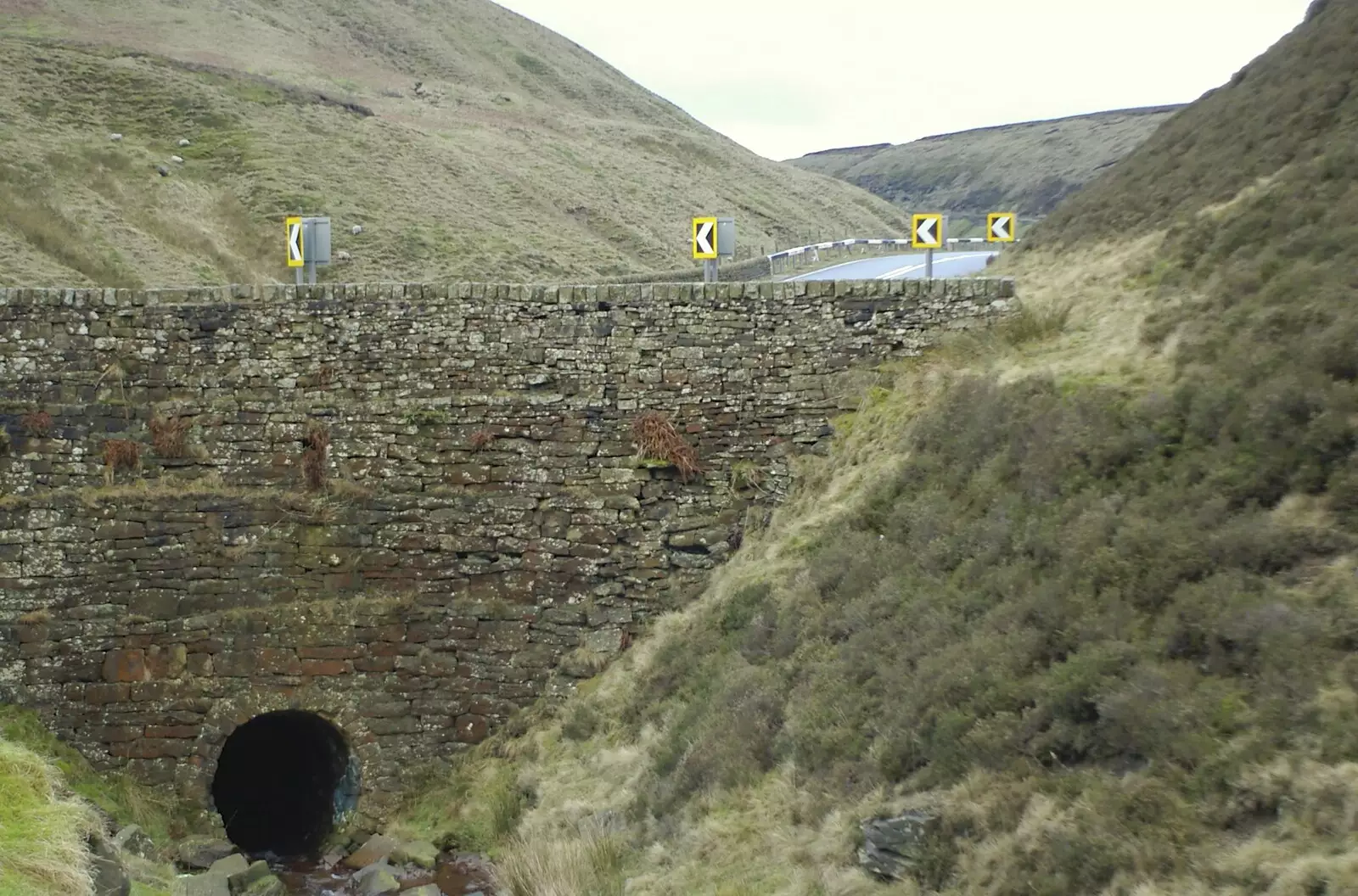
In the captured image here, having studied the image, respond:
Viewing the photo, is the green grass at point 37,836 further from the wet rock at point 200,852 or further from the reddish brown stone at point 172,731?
the reddish brown stone at point 172,731

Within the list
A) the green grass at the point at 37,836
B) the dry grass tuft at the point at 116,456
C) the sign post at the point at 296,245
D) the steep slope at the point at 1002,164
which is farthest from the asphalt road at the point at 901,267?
the steep slope at the point at 1002,164

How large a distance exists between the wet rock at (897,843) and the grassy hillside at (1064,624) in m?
0.12

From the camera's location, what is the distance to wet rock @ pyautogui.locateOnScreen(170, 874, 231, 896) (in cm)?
1268

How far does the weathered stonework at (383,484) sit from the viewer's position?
17.3 meters

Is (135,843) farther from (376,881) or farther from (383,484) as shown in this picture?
(383,484)

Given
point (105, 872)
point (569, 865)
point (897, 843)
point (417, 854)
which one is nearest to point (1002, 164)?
point (417, 854)

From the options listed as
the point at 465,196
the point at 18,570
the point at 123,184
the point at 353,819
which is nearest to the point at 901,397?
the point at 353,819

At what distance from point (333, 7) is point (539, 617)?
5884cm

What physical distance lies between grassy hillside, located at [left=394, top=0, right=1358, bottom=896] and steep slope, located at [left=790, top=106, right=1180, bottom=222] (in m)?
50.0

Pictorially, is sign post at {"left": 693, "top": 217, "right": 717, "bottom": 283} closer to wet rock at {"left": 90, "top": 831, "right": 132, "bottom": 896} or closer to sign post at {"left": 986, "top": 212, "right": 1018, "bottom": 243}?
sign post at {"left": 986, "top": 212, "right": 1018, "bottom": 243}

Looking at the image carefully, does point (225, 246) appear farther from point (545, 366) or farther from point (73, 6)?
point (73, 6)

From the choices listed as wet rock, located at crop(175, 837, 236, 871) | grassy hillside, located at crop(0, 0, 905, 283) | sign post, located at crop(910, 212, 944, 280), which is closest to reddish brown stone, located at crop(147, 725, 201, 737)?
wet rock, located at crop(175, 837, 236, 871)

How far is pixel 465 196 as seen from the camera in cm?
4209

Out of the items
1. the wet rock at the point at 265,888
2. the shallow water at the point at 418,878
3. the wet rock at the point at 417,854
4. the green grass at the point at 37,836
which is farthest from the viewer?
the wet rock at the point at 417,854
